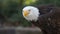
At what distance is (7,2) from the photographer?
3.92 metres

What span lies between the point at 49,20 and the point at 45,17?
9cm

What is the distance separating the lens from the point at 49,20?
2.62m

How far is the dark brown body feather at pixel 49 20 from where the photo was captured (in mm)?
2551

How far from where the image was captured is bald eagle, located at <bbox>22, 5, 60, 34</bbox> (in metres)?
2.53

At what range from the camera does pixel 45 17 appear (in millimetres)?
2553

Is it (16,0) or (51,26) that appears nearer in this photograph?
(51,26)

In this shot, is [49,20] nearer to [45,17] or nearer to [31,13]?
[45,17]

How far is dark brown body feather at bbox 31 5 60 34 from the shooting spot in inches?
100

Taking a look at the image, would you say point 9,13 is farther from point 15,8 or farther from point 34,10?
point 34,10

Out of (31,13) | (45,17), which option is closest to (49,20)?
(45,17)

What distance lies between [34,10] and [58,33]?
1.09 feet

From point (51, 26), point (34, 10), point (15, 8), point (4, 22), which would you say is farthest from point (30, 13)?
point (4, 22)

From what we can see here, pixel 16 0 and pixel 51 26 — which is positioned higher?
pixel 16 0

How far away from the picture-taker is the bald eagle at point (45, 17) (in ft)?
Result: 8.30
